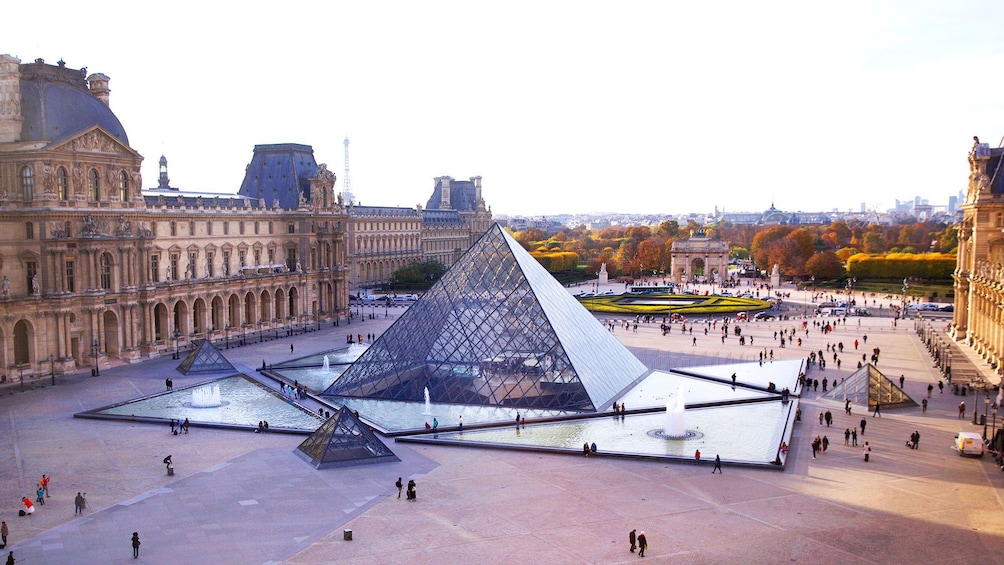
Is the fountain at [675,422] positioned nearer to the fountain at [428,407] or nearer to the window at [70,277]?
the fountain at [428,407]

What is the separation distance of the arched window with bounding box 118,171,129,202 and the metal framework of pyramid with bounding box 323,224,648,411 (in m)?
15.7

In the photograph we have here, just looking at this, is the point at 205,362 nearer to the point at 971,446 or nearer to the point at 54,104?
the point at 54,104

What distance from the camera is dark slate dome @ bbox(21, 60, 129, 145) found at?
121 feet

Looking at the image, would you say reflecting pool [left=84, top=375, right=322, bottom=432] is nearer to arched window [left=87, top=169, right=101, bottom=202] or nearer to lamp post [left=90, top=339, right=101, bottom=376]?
lamp post [left=90, top=339, right=101, bottom=376]

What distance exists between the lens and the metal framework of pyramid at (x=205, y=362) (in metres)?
37.3

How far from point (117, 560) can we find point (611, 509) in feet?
33.7

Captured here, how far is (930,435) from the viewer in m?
26.9

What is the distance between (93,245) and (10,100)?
6691 mm

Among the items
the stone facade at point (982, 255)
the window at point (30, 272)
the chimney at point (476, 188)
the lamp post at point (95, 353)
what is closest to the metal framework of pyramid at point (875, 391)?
the stone facade at point (982, 255)

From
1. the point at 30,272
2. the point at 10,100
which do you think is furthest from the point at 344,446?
the point at 10,100

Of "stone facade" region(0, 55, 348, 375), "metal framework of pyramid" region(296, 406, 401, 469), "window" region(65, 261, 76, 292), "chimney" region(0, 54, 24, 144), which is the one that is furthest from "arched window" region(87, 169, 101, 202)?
"metal framework of pyramid" region(296, 406, 401, 469)

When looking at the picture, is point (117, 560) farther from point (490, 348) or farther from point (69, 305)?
point (69, 305)

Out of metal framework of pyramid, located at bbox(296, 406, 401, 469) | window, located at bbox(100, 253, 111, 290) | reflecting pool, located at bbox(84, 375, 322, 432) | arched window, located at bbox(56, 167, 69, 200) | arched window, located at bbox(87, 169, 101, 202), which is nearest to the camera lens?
metal framework of pyramid, located at bbox(296, 406, 401, 469)

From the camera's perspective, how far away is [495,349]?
31250mm
